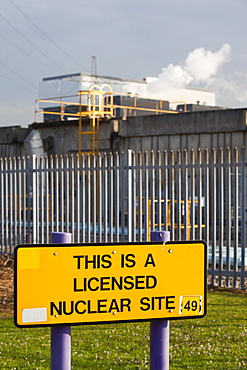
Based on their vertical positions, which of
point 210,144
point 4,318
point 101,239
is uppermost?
point 210,144

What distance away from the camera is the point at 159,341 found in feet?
10.7

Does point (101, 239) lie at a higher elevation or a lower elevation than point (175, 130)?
lower

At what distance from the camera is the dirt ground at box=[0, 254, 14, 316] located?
31.2 ft

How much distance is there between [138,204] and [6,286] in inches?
112

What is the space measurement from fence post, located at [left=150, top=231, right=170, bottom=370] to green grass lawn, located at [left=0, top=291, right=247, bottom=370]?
8.98 ft

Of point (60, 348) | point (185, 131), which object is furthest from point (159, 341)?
point (185, 131)

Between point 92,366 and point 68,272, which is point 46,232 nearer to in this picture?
point 92,366

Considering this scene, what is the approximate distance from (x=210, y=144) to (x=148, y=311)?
16.5m

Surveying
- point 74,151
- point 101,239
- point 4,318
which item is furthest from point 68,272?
point 74,151

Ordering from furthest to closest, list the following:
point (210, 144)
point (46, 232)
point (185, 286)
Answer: point (210, 144), point (46, 232), point (185, 286)

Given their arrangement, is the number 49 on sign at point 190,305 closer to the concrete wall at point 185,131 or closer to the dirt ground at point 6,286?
the dirt ground at point 6,286

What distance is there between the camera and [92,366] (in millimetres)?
6031

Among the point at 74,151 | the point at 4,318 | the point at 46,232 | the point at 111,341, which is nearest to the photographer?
the point at 111,341

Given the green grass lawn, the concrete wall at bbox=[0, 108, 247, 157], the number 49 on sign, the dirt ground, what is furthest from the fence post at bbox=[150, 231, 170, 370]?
the concrete wall at bbox=[0, 108, 247, 157]
